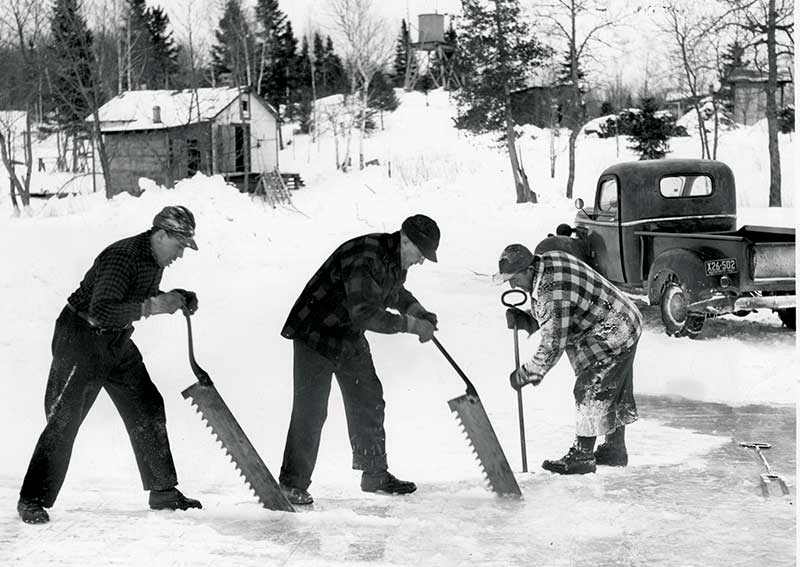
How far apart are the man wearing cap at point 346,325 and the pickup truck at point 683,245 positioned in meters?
4.91

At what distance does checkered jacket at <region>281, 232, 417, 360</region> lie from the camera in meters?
4.64

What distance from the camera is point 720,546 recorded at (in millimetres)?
4113

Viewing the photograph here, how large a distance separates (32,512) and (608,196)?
26.5ft

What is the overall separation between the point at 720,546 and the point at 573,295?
4.77 feet

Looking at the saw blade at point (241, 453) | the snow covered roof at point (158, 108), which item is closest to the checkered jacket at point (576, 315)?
the saw blade at point (241, 453)

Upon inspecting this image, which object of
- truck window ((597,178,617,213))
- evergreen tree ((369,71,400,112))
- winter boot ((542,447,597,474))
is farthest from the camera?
evergreen tree ((369,71,400,112))

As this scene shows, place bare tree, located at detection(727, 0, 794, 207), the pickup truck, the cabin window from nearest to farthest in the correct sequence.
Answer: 1. the pickup truck
2. the cabin window
3. bare tree, located at detection(727, 0, 794, 207)

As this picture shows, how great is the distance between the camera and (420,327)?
15.5 feet

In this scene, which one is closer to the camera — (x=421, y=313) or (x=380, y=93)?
(x=421, y=313)

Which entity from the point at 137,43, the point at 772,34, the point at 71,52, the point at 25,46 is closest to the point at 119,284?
the point at 772,34

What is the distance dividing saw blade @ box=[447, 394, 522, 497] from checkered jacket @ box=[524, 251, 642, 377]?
37cm

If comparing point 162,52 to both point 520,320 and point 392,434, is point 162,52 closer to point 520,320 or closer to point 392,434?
point 392,434

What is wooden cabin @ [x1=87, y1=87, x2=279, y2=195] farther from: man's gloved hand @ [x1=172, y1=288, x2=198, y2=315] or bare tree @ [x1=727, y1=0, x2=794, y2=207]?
man's gloved hand @ [x1=172, y1=288, x2=198, y2=315]

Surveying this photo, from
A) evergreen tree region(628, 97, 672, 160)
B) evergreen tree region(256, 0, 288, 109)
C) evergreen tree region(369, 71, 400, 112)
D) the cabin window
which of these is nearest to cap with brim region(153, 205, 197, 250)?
the cabin window
